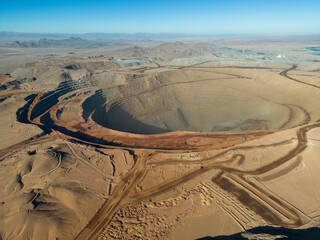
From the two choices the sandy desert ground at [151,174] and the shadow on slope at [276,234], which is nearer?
the shadow on slope at [276,234]

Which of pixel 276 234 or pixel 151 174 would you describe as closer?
pixel 276 234

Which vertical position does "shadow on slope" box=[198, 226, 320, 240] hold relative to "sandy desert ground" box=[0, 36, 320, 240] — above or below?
above

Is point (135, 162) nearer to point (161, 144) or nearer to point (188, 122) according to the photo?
point (161, 144)

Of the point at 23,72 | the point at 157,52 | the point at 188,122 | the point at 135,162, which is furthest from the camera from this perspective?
the point at 157,52

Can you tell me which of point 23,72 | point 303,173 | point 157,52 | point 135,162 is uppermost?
point 303,173

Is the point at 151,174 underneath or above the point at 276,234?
underneath

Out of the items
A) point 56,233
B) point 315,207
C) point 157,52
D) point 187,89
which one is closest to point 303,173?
point 315,207

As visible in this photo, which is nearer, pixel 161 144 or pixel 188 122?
pixel 161 144

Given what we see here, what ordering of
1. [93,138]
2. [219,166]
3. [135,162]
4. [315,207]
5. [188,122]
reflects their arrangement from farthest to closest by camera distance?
[188,122] → [93,138] → [135,162] → [219,166] → [315,207]

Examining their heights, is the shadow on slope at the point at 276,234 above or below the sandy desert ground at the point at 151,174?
above

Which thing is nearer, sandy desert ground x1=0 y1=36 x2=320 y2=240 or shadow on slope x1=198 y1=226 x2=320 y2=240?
shadow on slope x1=198 y1=226 x2=320 y2=240

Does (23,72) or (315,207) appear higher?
(315,207)
